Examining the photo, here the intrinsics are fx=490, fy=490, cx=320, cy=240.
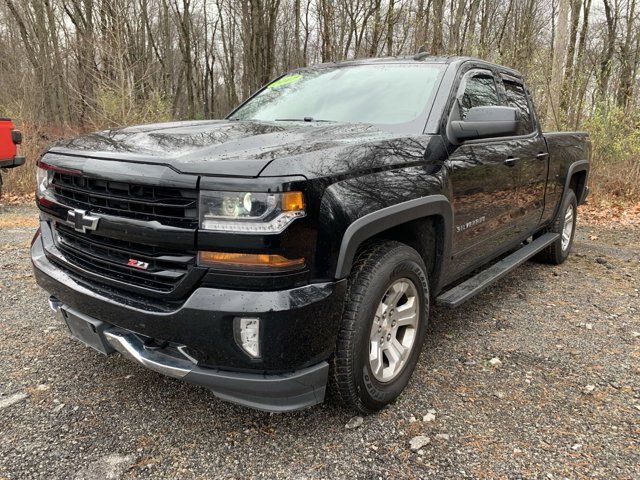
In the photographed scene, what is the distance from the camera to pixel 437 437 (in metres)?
2.35

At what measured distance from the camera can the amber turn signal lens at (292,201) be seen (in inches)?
74.2

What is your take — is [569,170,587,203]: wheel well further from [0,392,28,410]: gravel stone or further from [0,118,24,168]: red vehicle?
[0,118,24,168]: red vehicle

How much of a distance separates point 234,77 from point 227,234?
1366 inches

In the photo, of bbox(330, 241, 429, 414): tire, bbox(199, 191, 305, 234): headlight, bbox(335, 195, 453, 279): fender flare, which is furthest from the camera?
bbox(330, 241, 429, 414): tire

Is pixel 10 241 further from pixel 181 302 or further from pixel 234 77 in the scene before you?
pixel 234 77

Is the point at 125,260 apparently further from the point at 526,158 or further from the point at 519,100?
the point at 519,100

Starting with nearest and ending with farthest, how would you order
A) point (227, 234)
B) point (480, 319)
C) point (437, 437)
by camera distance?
1. point (227, 234)
2. point (437, 437)
3. point (480, 319)

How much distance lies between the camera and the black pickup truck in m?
1.90

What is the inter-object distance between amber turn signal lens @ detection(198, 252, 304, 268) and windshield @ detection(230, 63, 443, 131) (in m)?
1.40

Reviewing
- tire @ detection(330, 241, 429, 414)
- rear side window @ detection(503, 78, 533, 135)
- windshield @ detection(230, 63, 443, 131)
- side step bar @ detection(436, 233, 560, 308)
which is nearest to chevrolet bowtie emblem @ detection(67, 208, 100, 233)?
tire @ detection(330, 241, 429, 414)

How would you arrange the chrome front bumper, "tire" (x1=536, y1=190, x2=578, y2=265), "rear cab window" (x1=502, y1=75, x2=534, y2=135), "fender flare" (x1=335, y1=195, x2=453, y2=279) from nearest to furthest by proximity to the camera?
1. the chrome front bumper
2. "fender flare" (x1=335, y1=195, x2=453, y2=279)
3. "rear cab window" (x1=502, y1=75, x2=534, y2=135)
4. "tire" (x1=536, y1=190, x2=578, y2=265)

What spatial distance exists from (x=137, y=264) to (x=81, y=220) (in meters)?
0.39

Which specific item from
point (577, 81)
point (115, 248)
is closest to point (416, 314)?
point (115, 248)

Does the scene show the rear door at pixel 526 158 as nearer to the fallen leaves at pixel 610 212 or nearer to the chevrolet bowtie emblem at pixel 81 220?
the chevrolet bowtie emblem at pixel 81 220
